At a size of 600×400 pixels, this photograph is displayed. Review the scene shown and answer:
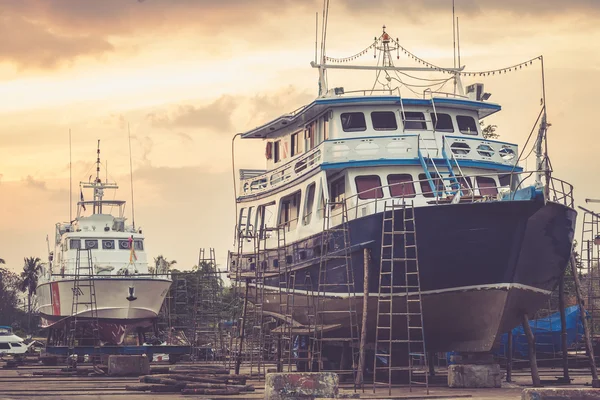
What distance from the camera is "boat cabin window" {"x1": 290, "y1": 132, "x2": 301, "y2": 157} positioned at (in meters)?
30.6

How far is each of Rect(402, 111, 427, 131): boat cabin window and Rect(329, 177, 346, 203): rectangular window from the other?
2.34m

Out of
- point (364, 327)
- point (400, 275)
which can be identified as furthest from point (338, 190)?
point (364, 327)

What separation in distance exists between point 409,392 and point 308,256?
608cm

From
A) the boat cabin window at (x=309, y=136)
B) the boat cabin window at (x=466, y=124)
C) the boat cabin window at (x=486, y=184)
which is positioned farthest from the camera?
the boat cabin window at (x=309, y=136)

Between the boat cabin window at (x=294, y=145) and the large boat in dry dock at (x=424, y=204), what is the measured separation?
0.21 ft

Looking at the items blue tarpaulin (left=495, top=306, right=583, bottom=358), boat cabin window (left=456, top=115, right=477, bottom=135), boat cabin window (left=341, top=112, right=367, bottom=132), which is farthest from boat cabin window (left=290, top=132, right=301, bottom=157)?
blue tarpaulin (left=495, top=306, right=583, bottom=358)

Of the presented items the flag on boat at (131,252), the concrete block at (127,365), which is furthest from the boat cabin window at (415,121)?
the flag on boat at (131,252)

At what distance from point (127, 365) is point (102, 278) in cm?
1235

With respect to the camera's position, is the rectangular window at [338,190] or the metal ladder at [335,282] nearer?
the metal ladder at [335,282]

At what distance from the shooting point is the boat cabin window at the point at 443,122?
27391mm

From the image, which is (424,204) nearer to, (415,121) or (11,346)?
(415,121)

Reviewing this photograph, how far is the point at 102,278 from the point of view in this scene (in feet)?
→ 133

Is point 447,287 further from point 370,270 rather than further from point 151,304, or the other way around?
point 151,304

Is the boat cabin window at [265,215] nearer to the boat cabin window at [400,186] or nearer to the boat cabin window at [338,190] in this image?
the boat cabin window at [338,190]
